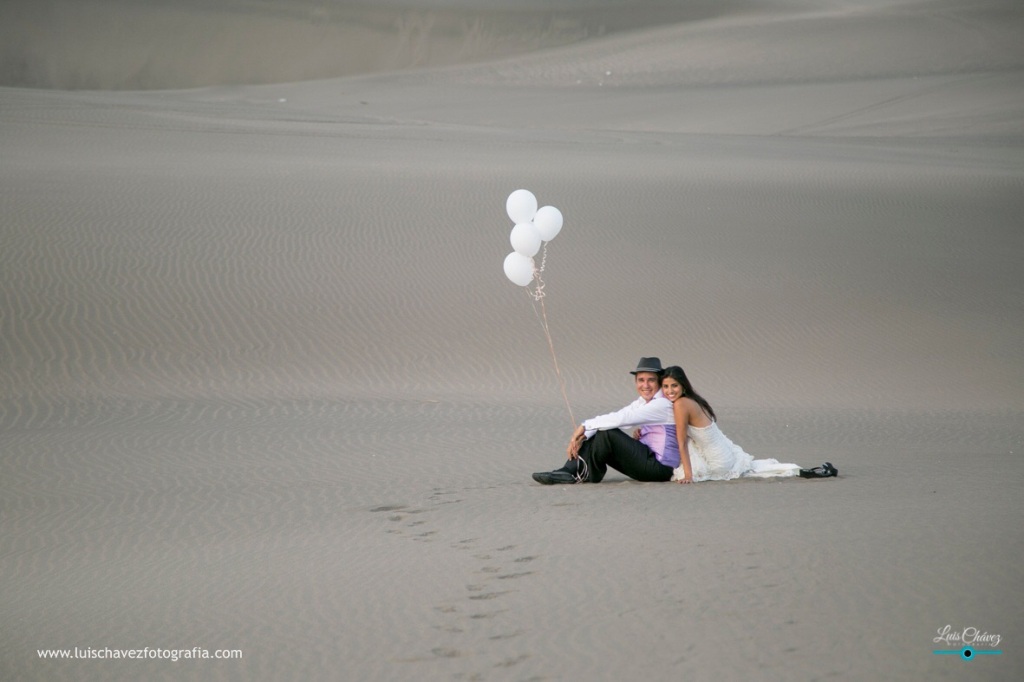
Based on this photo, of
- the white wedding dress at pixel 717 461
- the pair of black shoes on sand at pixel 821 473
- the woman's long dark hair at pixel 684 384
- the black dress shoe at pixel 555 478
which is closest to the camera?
the woman's long dark hair at pixel 684 384

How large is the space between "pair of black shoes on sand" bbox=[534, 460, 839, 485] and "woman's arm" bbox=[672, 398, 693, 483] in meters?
0.68

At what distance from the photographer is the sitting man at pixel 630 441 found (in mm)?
6609

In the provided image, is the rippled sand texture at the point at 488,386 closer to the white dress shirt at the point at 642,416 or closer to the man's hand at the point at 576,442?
the man's hand at the point at 576,442

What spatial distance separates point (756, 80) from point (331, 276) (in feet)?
101

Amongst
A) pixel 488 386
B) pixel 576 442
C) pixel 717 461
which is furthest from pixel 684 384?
pixel 488 386

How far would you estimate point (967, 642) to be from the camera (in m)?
3.74

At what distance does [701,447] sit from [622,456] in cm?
50

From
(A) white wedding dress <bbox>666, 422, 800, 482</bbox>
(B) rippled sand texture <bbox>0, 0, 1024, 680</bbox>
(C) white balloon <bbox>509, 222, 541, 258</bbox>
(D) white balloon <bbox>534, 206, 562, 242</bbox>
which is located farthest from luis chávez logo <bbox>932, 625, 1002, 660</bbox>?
(D) white balloon <bbox>534, 206, 562, 242</bbox>

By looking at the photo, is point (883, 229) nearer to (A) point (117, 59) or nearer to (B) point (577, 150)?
(B) point (577, 150)

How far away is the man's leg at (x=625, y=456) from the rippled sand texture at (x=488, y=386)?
20 centimetres

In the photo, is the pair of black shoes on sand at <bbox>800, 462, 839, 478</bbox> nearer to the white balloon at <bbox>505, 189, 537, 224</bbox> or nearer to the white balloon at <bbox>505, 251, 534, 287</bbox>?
the white balloon at <bbox>505, 251, 534, 287</bbox>

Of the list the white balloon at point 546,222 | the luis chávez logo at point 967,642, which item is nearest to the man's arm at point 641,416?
the white balloon at point 546,222

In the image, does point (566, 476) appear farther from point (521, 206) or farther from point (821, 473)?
point (521, 206)

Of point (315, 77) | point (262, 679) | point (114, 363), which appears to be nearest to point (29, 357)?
point (114, 363)
